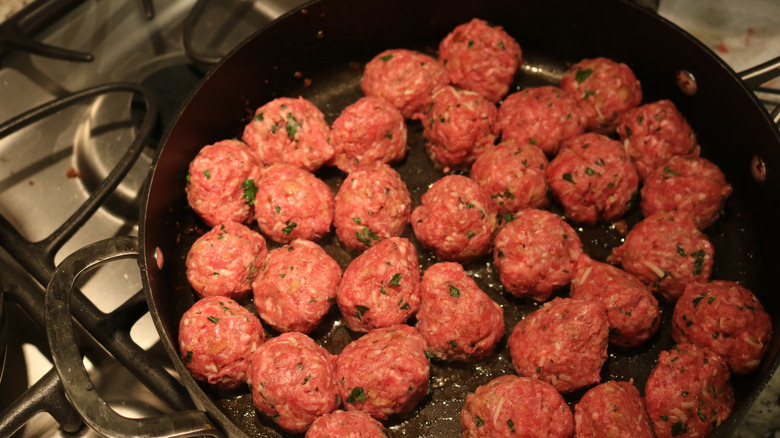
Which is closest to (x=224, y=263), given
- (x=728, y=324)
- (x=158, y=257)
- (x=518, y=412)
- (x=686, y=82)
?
(x=158, y=257)

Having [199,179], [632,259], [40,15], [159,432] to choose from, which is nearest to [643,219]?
[632,259]

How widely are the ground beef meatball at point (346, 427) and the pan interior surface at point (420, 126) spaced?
0.75ft

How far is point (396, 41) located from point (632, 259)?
1606mm

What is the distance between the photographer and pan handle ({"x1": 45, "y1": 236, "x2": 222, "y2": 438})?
1976 mm

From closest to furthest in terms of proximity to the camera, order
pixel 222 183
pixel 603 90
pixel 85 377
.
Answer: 1. pixel 85 377
2. pixel 222 183
3. pixel 603 90

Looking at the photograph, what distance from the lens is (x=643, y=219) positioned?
282cm

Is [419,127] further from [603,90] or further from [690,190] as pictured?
[690,190]

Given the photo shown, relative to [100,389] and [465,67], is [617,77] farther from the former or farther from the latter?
[100,389]

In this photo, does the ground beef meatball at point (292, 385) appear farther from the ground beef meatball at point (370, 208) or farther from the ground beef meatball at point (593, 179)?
the ground beef meatball at point (593, 179)

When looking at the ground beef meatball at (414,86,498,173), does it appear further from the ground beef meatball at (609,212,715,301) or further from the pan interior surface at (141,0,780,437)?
the ground beef meatball at (609,212,715,301)

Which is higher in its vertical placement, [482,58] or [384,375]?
[482,58]

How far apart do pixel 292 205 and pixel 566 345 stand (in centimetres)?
125

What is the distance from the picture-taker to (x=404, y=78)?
2.97m

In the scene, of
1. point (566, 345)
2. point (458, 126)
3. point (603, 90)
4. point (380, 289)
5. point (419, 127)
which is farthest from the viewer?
point (419, 127)
